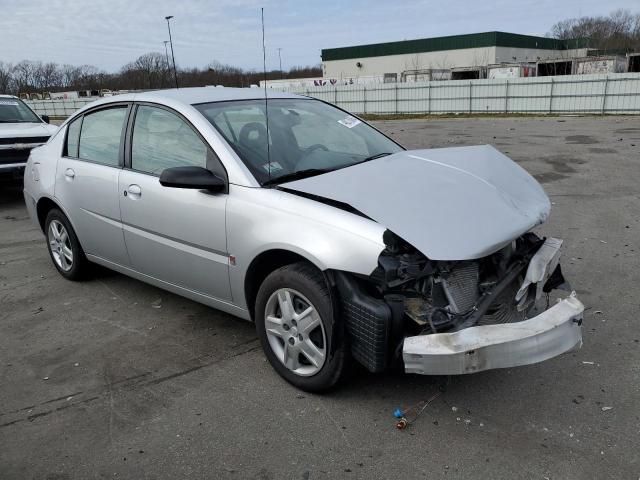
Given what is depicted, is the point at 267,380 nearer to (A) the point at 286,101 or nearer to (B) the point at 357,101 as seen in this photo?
(A) the point at 286,101

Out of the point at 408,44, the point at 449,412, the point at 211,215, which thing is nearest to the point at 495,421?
the point at 449,412

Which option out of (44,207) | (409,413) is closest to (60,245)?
(44,207)

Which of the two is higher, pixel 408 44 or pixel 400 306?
pixel 408 44

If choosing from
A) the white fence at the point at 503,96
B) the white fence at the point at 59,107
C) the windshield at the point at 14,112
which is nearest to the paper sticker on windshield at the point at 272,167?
the windshield at the point at 14,112

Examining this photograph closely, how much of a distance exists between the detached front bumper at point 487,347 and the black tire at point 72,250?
11.6ft

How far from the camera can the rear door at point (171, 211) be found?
3.50 m

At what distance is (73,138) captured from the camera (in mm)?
4902

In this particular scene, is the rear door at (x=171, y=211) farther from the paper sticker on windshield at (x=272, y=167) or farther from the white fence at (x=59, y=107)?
the white fence at (x=59, y=107)

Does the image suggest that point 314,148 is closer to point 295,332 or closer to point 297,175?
point 297,175

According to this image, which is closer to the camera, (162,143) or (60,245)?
(162,143)

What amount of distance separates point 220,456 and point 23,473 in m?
0.95

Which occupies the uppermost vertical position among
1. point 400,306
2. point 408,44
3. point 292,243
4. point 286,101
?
point 408,44

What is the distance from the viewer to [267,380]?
3385 mm

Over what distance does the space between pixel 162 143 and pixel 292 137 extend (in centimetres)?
96
